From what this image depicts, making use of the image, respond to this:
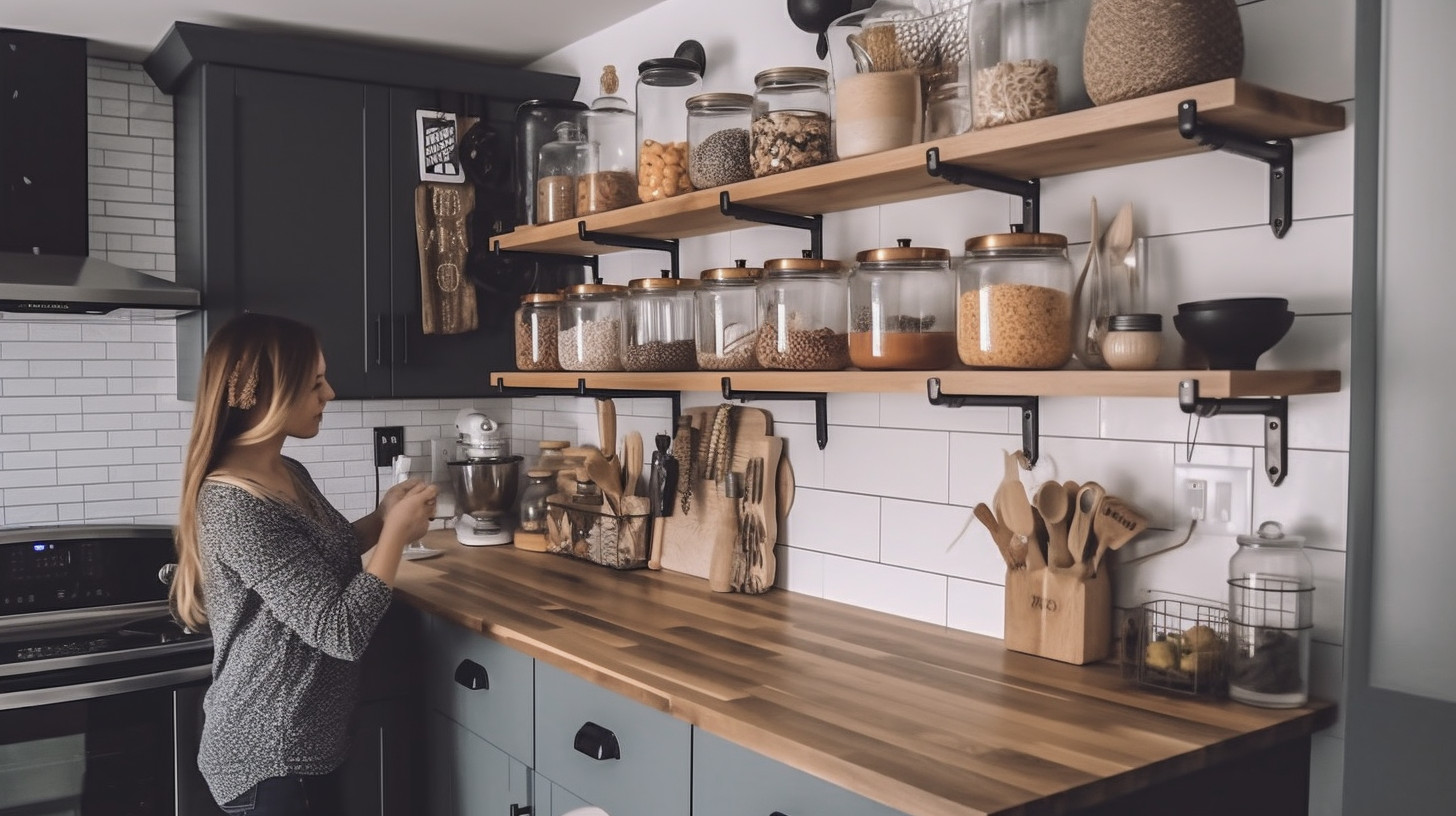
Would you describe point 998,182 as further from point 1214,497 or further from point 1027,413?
point 1214,497

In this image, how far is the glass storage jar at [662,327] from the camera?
257 centimetres

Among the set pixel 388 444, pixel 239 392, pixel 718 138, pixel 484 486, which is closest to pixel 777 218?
pixel 718 138

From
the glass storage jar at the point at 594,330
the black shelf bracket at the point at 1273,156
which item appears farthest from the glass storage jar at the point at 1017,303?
the glass storage jar at the point at 594,330

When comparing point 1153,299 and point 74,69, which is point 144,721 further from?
point 1153,299

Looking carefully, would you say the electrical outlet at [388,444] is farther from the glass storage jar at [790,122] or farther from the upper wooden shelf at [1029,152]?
the glass storage jar at [790,122]

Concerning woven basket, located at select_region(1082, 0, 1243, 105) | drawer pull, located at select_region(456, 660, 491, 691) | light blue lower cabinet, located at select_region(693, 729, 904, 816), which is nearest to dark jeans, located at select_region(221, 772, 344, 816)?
drawer pull, located at select_region(456, 660, 491, 691)

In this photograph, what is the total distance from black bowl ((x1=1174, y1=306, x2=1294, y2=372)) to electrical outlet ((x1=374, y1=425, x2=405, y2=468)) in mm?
2685

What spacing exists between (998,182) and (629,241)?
1.13m

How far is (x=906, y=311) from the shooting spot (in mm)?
2043

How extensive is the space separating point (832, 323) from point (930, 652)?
641mm

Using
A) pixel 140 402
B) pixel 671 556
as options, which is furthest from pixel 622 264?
pixel 140 402

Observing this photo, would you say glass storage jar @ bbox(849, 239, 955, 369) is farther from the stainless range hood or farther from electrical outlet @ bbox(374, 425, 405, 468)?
electrical outlet @ bbox(374, 425, 405, 468)

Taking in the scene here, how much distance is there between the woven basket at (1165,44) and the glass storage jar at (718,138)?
2.90 feet

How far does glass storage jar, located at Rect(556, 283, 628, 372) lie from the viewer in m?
2.73
